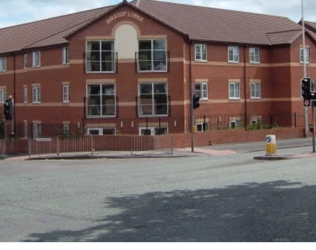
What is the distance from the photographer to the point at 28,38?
4819 cm

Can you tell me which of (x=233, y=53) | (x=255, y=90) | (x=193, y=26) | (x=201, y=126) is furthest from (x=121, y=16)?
(x=255, y=90)

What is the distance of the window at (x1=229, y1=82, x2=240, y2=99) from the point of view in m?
42.3

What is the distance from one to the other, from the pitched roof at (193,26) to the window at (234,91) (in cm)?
357

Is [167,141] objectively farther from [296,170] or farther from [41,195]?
[41,195]

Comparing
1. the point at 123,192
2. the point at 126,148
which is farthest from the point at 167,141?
the point at 123,192

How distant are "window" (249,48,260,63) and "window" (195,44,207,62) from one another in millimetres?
5301

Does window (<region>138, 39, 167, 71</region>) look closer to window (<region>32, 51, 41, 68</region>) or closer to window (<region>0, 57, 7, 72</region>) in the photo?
window (<region>32, 51, 41, 68</region>)

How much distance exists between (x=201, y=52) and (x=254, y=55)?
6262 mm

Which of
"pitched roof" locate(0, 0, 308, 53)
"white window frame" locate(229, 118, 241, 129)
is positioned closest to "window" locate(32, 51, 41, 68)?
"pitched roof" locate(0, 0, 308, 53)

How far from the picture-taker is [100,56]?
122 feet

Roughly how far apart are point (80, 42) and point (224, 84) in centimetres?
1224

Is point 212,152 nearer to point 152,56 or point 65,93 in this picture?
point 152,56

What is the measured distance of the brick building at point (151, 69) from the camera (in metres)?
37.1

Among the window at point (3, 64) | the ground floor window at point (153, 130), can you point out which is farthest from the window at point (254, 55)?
the window at point (3, 64)
